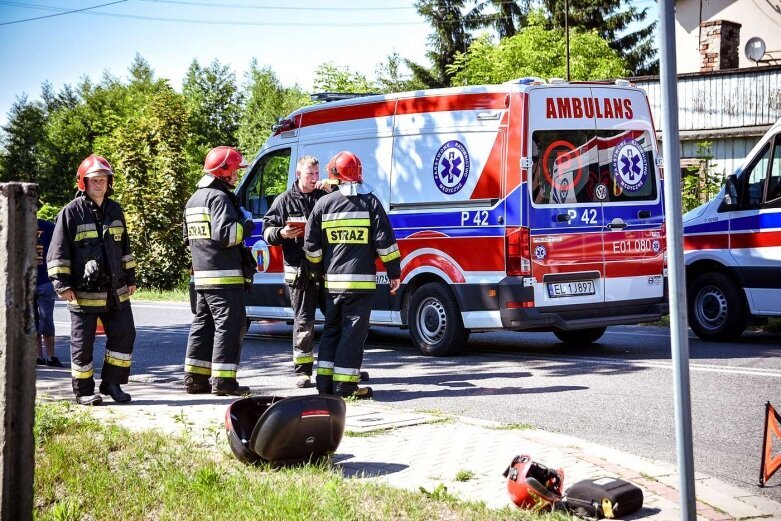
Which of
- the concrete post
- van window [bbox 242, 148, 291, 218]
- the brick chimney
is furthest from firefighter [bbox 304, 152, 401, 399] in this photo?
the brick chimney

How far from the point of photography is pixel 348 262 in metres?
8.41

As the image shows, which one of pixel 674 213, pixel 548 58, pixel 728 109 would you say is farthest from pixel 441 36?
pixel 674 213

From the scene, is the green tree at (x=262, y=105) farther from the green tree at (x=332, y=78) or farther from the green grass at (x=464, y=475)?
the green grass at (x=464, y=475)

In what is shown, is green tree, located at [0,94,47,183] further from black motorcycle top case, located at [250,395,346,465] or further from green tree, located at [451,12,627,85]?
black motorcycle top case, located at [250,395,346,465]

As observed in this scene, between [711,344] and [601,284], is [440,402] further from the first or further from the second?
[711,344]

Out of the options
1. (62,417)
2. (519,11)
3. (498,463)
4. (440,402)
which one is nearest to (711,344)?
(440,402)

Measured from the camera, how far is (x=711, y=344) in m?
11.7

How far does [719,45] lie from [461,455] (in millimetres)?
23014

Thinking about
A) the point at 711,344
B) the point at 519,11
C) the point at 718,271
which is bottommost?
the point at 711,344

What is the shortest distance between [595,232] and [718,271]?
2336 millimetres

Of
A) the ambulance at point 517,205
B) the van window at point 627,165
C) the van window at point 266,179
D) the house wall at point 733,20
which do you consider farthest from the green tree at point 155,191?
the van window at point 627,165

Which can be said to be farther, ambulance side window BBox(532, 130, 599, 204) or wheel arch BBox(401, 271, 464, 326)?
wheel arch BBox(401, 271, 464, 326)

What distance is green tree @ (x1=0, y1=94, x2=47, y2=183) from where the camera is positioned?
69250mm

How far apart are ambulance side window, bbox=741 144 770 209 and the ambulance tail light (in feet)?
9.99
